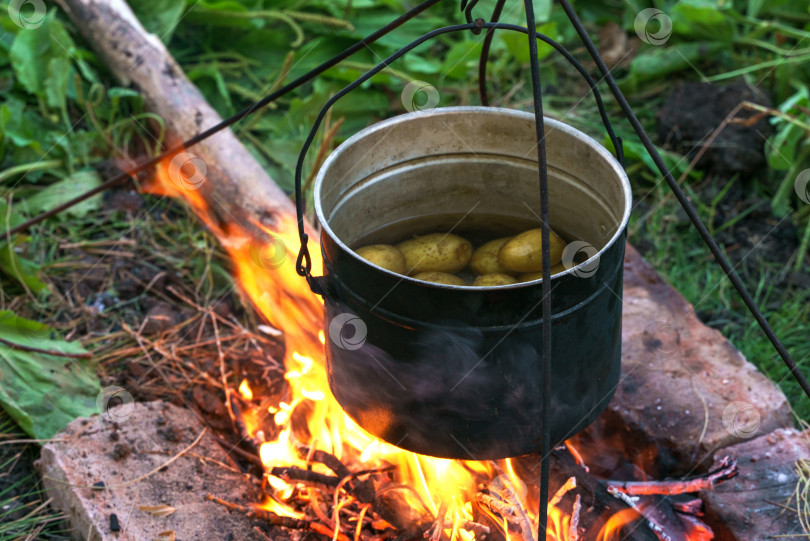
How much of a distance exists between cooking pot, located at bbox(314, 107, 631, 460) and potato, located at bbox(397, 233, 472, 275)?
3.8 inches

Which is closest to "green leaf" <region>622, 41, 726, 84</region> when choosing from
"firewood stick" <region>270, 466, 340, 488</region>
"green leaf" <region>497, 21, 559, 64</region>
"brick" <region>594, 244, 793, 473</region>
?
"green leaf" <region>497, 21, 559, 64</region>

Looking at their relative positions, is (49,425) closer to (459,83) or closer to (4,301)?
(4,301)

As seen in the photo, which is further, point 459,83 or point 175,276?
point 459,83

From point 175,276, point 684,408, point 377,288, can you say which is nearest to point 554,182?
point 377,288

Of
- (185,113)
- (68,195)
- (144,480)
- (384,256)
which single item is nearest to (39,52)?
(68,195)

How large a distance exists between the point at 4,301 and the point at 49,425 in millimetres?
665

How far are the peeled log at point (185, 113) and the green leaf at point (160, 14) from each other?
295 millimetres

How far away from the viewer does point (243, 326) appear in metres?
2.86

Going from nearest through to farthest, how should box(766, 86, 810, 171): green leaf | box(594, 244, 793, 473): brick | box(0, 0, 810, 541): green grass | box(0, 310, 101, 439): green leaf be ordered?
box(594, 244, 793, 473): brick, box(0, 310, 101, 439): green leaf, box(0, 0, 810, 541): green grass, box(766, 86, 810, 171): green leaf

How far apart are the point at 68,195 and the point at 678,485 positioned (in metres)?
2.62

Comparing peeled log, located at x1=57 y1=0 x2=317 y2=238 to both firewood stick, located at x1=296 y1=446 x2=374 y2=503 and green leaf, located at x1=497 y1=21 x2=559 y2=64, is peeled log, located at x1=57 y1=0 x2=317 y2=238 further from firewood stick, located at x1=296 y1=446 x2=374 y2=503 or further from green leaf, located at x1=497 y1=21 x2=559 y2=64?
green leaf, located at x1=497 y1=21 x2=559 y2=64

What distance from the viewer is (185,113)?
322 centimetres

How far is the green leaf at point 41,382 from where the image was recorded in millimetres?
2416

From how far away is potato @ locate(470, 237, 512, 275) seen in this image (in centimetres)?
208
